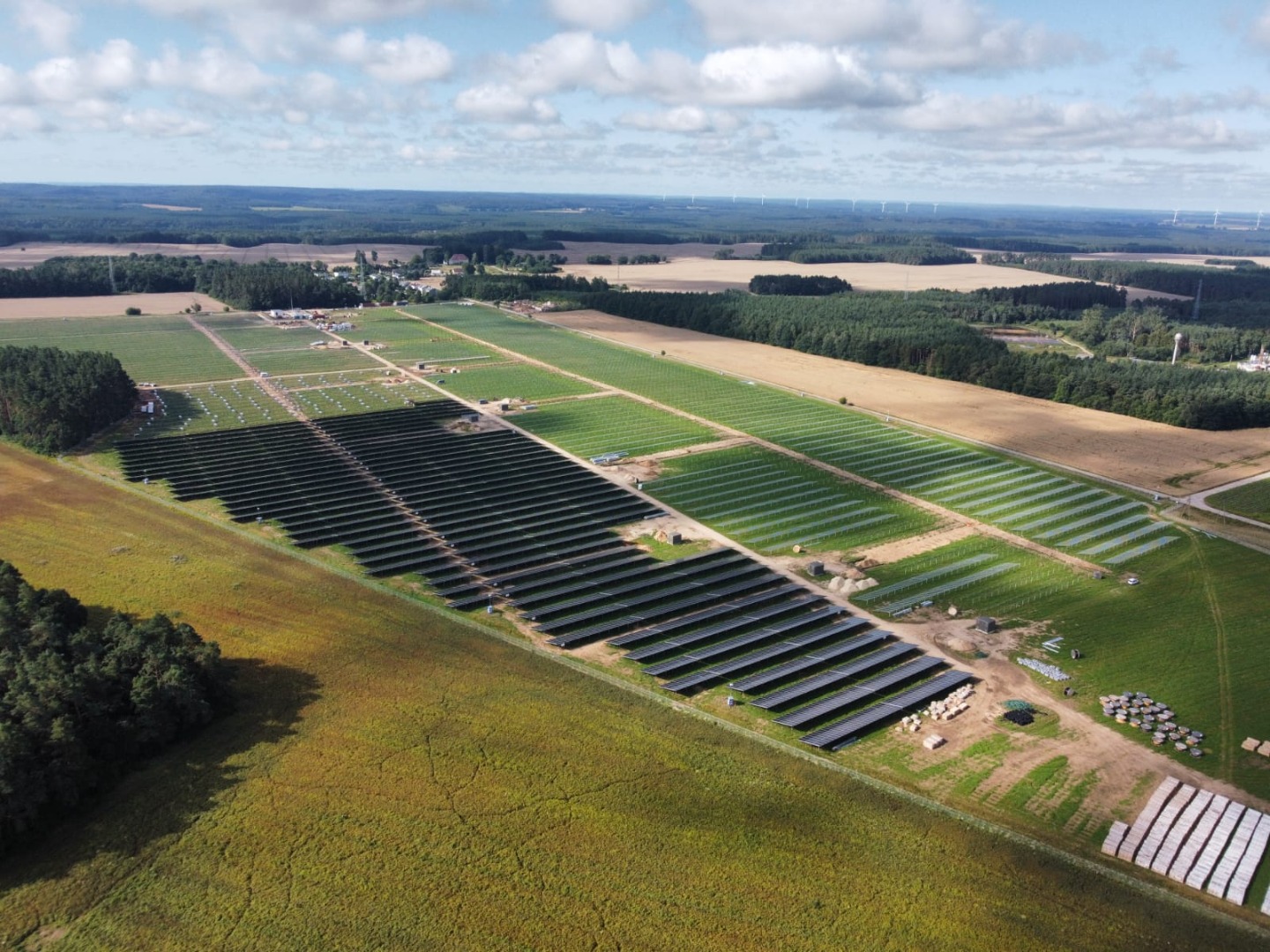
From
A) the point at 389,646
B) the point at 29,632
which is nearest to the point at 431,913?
the point at 389,646

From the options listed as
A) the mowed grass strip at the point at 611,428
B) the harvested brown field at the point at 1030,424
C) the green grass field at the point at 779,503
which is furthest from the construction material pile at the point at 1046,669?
the mowed grass strip at the point at 611,428

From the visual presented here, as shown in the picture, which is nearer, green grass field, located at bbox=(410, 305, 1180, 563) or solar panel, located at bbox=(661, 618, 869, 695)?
solar panel, located at bbox=(661, 618, 869, 695)

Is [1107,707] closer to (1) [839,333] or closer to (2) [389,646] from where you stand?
(2) [389,646]

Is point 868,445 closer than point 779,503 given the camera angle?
No

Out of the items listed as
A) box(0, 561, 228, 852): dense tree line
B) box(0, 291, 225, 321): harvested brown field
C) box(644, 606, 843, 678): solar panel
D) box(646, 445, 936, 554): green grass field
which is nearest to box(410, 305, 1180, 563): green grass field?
box(646, 445, 936, 554): green grass field

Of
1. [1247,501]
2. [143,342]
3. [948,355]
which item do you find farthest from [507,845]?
[143,342]

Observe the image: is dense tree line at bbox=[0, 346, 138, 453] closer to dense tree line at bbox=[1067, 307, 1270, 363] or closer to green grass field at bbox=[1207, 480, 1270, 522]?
green grass field at bbox=[1207, 480, 1270, 522]

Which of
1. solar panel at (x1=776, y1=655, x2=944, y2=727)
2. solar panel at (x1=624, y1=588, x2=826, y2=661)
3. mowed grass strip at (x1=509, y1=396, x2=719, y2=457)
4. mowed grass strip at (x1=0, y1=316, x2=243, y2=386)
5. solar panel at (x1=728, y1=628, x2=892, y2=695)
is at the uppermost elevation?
mowed grass strip at (x1=0, y1=316, x2=243, y2=386)

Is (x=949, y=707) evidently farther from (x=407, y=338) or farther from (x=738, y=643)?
(x=407, y=338)
